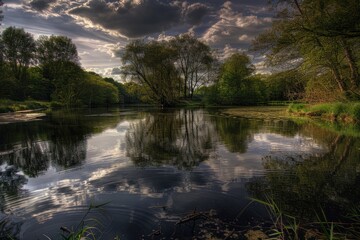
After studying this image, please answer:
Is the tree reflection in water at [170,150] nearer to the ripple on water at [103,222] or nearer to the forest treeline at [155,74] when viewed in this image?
the ripple on water at [103,222]

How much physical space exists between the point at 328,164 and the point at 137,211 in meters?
6.23

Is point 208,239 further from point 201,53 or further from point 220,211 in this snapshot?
point 201,53

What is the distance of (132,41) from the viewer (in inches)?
1953

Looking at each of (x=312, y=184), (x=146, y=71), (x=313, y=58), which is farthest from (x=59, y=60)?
(x=312, y=184)

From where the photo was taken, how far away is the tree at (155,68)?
49.4m

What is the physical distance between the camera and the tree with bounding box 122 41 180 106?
49.4 m

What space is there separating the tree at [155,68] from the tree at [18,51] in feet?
78.9

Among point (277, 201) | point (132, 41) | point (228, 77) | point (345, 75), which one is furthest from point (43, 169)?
point (228, 77)

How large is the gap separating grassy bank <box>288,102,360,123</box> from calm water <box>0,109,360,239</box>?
8600 mm

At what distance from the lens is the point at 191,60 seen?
182 ft

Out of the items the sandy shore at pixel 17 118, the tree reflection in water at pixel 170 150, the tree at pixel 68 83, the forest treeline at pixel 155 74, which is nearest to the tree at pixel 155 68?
the forest treeline at pixel 155 74

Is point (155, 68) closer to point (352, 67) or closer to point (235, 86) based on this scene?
point (235, 86)

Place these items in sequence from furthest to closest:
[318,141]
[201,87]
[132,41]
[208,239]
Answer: [201,87], [132,41], [318,141], [208,239]

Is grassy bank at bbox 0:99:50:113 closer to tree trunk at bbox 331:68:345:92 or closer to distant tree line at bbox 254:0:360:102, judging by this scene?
distant tree line at bbox 254:0:360:102
